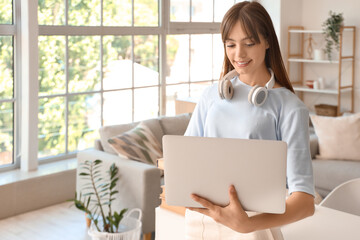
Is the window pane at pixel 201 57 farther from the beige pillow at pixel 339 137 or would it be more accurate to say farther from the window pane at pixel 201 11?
the beige pillow at pixel 339 137

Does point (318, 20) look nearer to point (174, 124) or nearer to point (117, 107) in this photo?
point (117, 107)

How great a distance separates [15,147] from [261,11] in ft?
12.9

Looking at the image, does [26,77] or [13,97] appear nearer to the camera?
[26,77]

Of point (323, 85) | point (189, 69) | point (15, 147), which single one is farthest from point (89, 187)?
point (323, 85)

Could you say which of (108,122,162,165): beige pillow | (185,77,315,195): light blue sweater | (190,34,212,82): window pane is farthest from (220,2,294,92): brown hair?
(190,34,212,82): window pane

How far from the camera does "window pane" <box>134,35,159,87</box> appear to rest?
596 centimetres

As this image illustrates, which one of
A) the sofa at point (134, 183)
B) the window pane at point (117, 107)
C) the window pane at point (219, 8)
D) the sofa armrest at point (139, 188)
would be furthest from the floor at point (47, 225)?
the window pane at point (219, 8)

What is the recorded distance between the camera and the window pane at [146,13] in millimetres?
5895

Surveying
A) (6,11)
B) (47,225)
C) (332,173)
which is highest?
(6,11)

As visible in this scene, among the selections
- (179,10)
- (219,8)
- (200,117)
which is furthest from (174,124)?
(200,117)

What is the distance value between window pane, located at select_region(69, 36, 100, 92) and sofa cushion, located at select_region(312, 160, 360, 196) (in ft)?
7.57

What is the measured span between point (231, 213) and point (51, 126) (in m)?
4.05

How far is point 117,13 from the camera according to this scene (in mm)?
5668

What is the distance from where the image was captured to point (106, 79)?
5.67 metres
